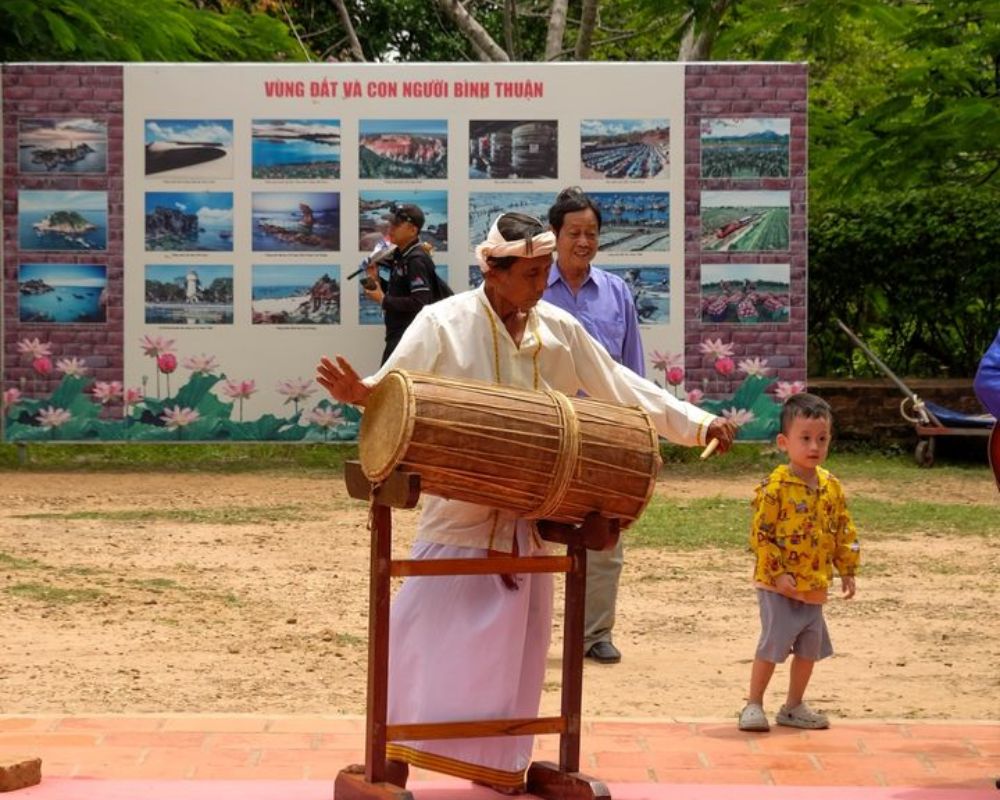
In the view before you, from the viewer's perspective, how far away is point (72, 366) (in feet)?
50.4

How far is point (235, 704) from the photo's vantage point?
22.7 feet

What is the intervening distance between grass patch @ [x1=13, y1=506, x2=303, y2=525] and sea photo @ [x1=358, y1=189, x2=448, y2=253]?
3.07m

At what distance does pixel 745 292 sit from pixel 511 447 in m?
10.6

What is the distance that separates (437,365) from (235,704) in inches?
76.7

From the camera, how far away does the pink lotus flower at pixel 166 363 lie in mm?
15336

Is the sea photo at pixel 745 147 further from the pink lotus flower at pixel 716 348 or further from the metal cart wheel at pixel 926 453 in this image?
the metal cart wheel at pixel 926 453

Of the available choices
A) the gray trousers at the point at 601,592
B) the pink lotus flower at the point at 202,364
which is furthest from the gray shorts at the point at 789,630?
the pink lotus flower at the point at 202,364

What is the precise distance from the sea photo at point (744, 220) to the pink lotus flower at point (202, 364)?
3.77 m

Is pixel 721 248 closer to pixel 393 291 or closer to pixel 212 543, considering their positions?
pixel 393 291

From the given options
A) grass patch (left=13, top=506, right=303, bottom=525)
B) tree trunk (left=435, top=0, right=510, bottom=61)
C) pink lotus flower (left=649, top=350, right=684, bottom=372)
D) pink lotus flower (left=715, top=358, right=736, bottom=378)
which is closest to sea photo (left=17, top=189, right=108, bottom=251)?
grass patch (left=13, top=506, right=303, bottom=525)

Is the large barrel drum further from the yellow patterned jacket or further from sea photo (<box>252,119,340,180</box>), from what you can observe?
sea photo (<box>252,119,340,180</box>)

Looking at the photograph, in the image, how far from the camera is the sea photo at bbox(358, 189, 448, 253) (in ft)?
50.0

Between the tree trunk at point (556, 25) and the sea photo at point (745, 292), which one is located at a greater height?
Result: the tree trunk at point (556, 25)

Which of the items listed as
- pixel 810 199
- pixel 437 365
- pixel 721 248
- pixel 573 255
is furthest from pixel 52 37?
pixel 437 365
